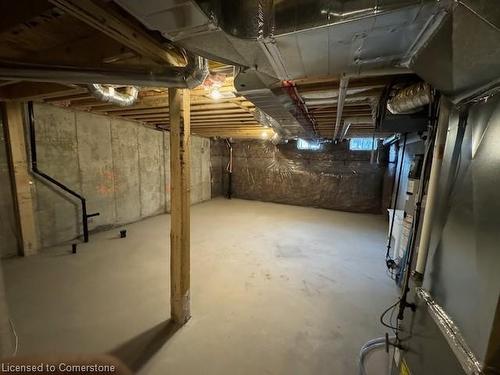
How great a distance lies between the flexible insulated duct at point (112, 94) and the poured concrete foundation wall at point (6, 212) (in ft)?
5.16

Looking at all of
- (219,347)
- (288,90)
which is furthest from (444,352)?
(288,90)

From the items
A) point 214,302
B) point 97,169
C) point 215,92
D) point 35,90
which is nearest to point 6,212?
point 97,169

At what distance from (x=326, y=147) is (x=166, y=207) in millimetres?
4583

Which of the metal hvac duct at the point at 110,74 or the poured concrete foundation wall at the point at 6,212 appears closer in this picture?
the metal hvac duct at the point at 110,74

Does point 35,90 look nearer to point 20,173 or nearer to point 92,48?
point 20,173

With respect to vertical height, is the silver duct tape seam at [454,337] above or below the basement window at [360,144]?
below

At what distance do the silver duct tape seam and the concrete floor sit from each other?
91cm

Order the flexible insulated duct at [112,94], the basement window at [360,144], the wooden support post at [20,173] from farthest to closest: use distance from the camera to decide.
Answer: the basement window at [360,144]
the wooden support post at [20,173]
the flexible insulated duct at [112,94]

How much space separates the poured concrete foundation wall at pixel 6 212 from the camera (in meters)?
2.75

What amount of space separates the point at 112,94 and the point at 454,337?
3.01m

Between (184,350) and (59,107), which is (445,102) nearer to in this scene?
(184,350)

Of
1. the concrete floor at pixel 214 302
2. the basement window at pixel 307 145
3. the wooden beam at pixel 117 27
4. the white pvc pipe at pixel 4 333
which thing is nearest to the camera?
the white pvc pipe at pixel 4 333

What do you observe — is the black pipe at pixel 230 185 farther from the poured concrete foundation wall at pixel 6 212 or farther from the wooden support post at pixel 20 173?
the poured concrete foundation wall at pixel 6 212

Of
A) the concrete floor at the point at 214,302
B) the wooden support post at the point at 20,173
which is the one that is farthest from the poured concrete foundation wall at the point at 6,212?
the concrete floor at the point at 214,302
